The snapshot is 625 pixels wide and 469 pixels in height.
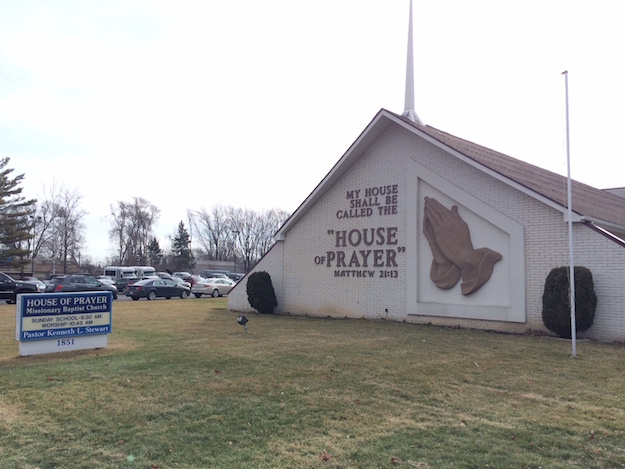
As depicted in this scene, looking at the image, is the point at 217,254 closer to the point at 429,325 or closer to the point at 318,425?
the point at 429,325

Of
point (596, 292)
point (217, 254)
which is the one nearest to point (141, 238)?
point (217, 254)

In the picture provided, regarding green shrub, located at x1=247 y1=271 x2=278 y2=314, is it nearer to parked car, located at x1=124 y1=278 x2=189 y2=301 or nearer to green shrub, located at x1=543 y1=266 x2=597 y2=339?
green shrub, located at x1=543 y1=266 x2=597 y2=339

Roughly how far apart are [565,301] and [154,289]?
24803 millimetres

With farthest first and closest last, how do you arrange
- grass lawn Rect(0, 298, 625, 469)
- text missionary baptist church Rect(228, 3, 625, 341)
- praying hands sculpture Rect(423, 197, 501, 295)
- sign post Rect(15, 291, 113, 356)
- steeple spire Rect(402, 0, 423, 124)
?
steeple spire Rect(402, 0, 423, 124) < praying hands sculpture Rect(423, 197, 501, 295) < text missionary baptist church Rect(228, 3, 625, 341) < sign post Rect(15, 291, 113, 356) < grass lawn Rect(0, 298, 625, 469)

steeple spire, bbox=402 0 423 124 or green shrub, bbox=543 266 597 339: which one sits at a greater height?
steeple spire, bbox=402 0 423 124

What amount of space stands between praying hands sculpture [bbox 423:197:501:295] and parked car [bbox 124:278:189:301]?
20.6m

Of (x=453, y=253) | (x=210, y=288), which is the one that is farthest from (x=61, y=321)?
(x=210, y=288)

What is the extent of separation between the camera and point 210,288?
3353 cm

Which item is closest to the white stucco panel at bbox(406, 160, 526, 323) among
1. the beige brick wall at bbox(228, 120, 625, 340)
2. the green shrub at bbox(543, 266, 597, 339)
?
the beige brick wall at bbox(228, 120, 625, 340)

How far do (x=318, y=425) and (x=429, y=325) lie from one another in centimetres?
1018

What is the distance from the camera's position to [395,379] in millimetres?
7449

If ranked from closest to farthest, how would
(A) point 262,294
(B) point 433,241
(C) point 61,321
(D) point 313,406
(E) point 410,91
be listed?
(D) point 313,406 < (C) point 61,321 < (B) point 433,241 < (A) point 262,294 < (E) point 410,91

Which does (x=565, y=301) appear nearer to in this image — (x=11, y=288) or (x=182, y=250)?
(x=11, y=288)

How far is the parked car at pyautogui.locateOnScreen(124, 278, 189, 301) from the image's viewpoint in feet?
99.5
